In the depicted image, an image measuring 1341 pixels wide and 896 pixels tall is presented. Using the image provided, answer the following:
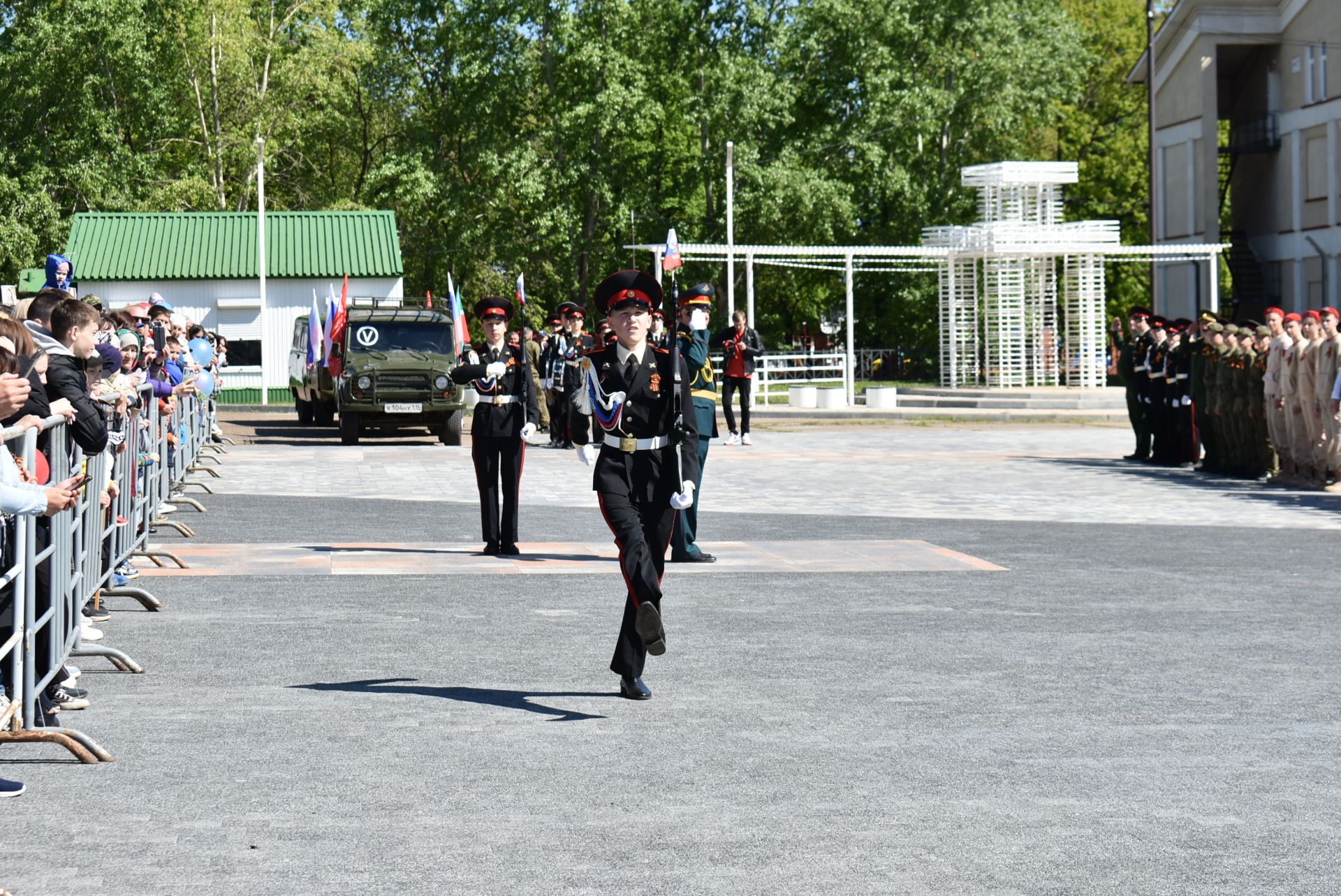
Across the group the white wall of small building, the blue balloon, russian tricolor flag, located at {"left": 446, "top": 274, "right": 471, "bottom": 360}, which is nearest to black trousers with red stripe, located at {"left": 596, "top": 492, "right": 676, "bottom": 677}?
the blue balloon

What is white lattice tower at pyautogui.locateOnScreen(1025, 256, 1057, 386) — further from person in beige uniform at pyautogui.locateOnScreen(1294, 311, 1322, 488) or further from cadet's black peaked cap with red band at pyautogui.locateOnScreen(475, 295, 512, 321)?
cadet's black peaked cap with red band at pyautogui.locateOnScreen(475, 295, 512, 321)

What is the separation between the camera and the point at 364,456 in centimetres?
2673

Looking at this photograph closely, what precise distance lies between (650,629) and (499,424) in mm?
6296

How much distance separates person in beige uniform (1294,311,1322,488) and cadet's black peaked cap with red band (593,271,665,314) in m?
13.1

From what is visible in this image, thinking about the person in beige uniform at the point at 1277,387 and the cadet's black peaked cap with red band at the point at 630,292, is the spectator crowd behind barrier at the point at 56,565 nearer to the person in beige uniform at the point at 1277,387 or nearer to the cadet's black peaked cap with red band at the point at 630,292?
the cadet's black peaked cap with red band at the point at 630,292

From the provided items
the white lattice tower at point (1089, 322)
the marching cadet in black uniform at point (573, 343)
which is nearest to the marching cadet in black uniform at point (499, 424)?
the marching cadet in black uniform at point (573, 343)

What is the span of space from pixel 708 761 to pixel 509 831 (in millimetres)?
1209

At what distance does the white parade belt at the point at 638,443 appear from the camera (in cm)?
863

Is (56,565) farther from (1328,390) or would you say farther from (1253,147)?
(1253,147)

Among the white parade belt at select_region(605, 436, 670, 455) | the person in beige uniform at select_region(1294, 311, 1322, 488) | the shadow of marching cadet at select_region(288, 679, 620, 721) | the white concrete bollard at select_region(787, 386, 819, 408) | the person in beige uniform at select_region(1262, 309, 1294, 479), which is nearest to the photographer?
the shadow of marching cadet at select_region(288, 679, 620, 721)

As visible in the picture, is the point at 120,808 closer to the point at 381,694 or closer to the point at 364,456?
the point at 381,694

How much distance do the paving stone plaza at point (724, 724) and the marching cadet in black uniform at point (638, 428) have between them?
27.9 inches

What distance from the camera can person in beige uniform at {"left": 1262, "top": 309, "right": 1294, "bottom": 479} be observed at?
2052 cm

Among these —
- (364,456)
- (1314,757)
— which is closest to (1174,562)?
(1314,757)
